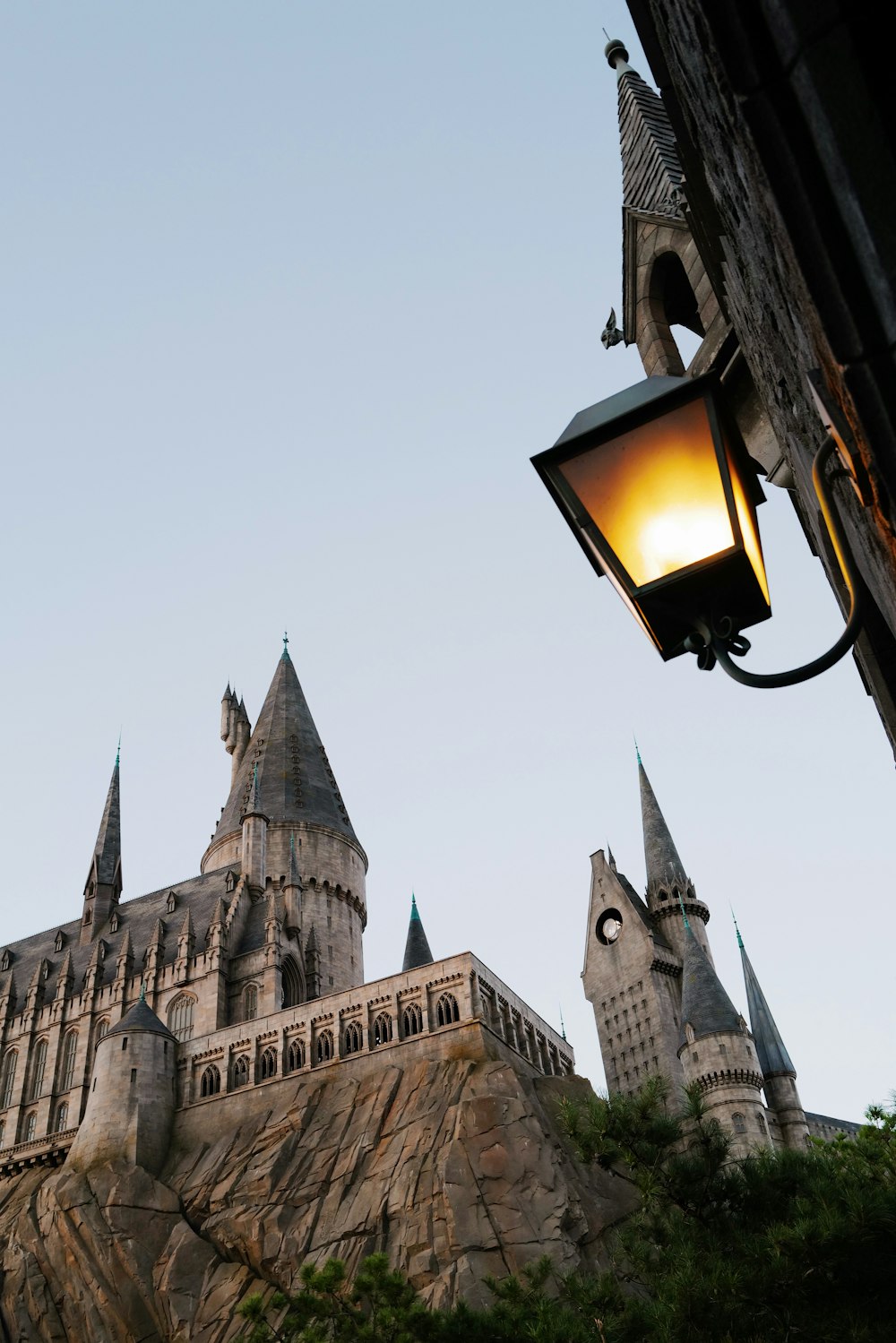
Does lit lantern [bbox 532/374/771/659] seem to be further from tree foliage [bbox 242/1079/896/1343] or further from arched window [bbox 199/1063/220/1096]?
arched window [bbox 199/1063/220/1096]

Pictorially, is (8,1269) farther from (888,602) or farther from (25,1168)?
(888,602)

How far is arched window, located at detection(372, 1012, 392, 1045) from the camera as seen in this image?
156ft

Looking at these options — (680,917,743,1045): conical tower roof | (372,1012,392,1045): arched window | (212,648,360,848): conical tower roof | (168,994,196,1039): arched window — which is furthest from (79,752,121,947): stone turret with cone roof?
(680,917,743,1045): conical tower roof

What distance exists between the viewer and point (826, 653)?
2924mm

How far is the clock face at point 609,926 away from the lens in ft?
192

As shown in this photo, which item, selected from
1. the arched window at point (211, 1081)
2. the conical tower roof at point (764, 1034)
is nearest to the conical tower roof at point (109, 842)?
the arched window at point (211, 1081)

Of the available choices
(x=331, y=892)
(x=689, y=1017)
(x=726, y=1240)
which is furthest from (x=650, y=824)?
(x=726, y=1240)

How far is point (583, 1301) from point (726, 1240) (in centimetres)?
281

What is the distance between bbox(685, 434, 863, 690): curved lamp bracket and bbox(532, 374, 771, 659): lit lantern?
4cm

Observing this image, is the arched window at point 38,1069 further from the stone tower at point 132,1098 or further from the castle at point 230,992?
the stone tower at point 132,1098

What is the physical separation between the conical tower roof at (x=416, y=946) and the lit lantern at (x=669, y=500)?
56.6m

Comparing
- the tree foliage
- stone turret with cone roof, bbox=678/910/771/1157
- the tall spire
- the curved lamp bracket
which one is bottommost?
the curved lamp bracket

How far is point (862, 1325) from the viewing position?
16891 millimetres

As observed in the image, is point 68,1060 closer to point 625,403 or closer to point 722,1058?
point 722,1058
